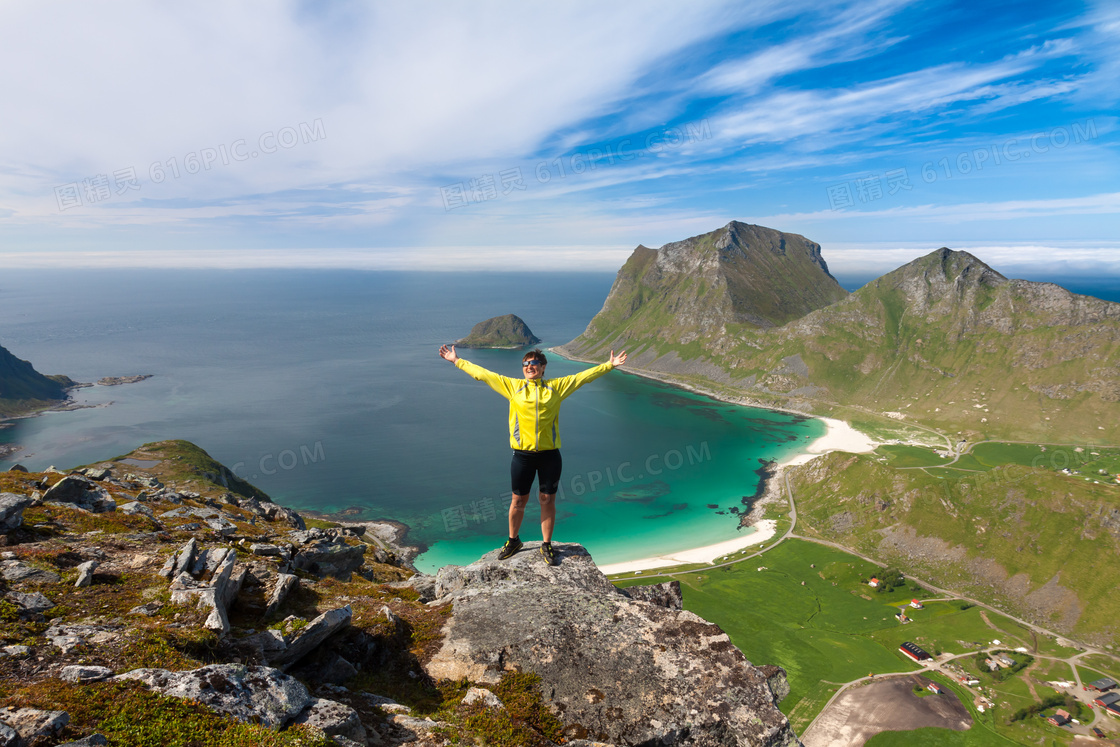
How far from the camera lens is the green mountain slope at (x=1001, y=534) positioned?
81.2 metres

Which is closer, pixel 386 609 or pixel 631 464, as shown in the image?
pixel 386 609

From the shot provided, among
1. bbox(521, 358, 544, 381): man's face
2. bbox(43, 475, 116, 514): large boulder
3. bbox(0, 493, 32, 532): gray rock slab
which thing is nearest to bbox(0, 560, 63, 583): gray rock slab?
bbox(0, 493, 32, 532): gray rock slab

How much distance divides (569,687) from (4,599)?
1133cm

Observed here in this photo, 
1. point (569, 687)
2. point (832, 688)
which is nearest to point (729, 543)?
point (832, 688)

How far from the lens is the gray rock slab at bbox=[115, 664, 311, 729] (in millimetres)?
7395

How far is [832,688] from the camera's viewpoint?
6450cm

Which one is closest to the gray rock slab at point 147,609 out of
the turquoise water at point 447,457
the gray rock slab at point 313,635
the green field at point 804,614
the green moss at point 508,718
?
the gray rock slab at point 313,635

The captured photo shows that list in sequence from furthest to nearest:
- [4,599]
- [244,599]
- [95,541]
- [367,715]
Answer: [95,541] → [244,599] → [4,599] → [367,715]

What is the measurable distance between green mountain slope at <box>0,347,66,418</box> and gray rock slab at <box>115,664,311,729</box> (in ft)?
810

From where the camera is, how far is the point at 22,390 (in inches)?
7333

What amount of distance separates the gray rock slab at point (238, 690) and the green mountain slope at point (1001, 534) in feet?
373

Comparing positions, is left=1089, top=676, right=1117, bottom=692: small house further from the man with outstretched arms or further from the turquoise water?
the man with outstretched arms

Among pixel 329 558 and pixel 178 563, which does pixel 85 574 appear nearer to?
pixel 178 563

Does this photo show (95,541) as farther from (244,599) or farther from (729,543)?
(729,543)
